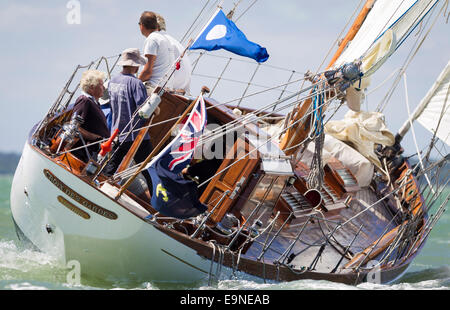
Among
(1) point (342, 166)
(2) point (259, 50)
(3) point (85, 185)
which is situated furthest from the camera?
(1) point (342, 166)

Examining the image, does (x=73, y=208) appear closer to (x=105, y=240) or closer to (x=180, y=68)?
(x=105, y=240)

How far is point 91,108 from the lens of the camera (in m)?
6.90

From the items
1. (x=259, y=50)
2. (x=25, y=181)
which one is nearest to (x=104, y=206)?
(x=25, y=181)

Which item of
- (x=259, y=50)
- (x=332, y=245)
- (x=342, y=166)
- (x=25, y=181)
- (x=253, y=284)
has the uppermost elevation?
(x=259, y=50)

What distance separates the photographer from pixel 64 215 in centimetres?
639

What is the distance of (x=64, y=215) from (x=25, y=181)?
79 cm

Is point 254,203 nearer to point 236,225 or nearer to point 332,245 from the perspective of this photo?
point 236,225

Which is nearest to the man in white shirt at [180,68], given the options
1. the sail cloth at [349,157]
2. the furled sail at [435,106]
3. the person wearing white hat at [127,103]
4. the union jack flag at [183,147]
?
the person wearing white hat at [127,103]

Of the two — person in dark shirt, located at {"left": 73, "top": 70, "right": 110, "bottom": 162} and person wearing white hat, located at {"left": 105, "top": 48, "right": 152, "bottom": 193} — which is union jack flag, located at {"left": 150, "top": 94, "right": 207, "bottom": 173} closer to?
person wearing white hat, located at {"left": 105, "top": 48, "right": 152, "bottom": 193}

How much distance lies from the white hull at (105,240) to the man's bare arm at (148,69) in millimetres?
1390

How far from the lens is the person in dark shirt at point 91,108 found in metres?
6.88

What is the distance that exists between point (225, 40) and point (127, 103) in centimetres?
127

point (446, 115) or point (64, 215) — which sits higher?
point (446, 115)

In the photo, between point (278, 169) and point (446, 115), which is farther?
point (446, 115)
